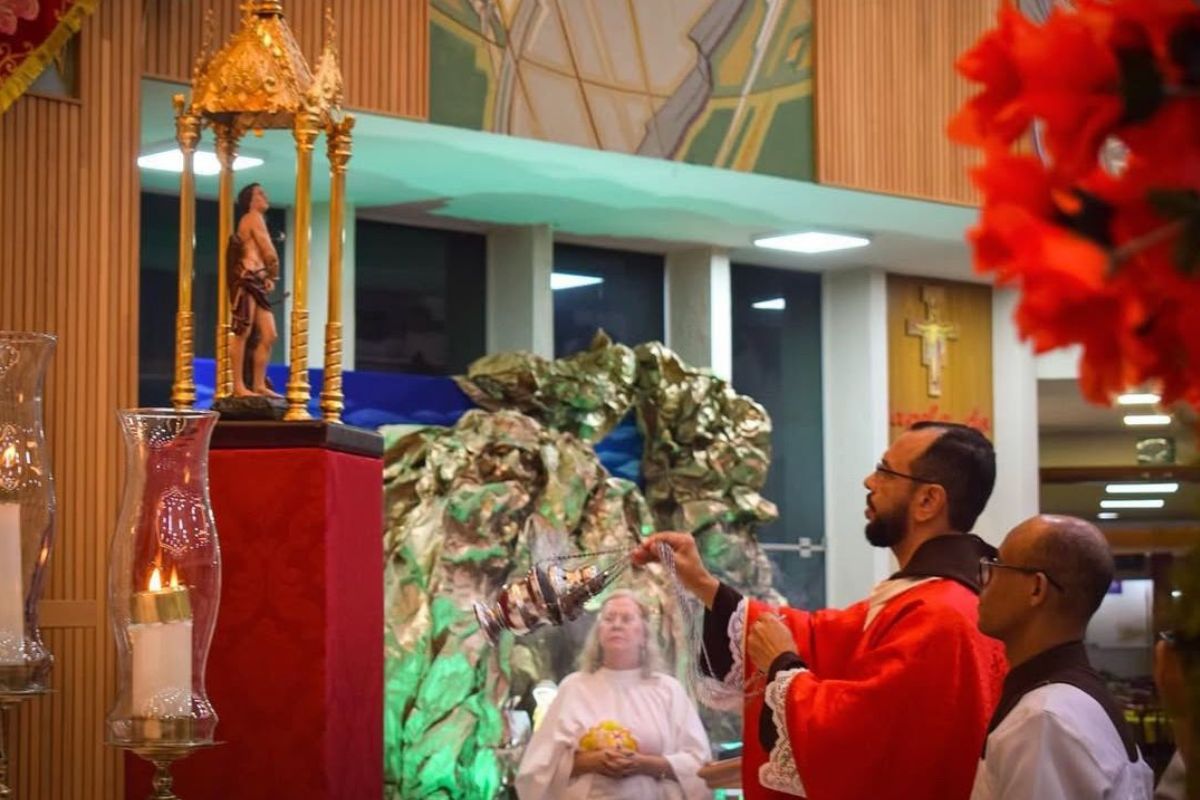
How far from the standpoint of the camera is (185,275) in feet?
14.8

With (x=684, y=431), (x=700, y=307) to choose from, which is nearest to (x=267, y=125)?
(x=684, y=431)

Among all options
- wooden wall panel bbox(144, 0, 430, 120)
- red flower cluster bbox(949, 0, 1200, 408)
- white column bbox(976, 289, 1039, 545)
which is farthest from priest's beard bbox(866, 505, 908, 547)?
white column bbox(976, 289, 1039, 545)

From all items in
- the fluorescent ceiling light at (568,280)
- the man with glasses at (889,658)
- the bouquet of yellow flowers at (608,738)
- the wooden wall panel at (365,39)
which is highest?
the wooden wall panel at (365,39)

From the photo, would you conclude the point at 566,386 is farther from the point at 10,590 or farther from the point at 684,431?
the point at 10,590

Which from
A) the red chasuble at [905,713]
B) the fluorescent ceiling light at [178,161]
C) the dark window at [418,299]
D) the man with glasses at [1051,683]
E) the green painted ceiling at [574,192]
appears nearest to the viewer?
the man with glasses at [1051,683]

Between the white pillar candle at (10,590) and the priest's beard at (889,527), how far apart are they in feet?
7.03

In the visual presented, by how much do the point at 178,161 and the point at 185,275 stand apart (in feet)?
9.38

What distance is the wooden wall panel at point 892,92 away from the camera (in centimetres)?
784

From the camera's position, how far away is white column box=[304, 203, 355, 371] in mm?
8031

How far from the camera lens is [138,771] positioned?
411 cm

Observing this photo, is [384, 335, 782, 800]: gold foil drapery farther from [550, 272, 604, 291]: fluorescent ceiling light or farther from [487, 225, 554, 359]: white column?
[550, 272, 604, 291]: fluorescent ceiling light

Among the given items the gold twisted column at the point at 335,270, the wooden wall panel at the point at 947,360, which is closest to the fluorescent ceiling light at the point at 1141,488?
the wooden wall panel at the point at 947,360

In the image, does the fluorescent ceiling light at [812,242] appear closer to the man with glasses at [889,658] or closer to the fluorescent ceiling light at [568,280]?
the fluorescent ceiling light at [568,280]

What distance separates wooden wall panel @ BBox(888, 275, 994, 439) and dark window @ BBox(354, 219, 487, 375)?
2.57m
